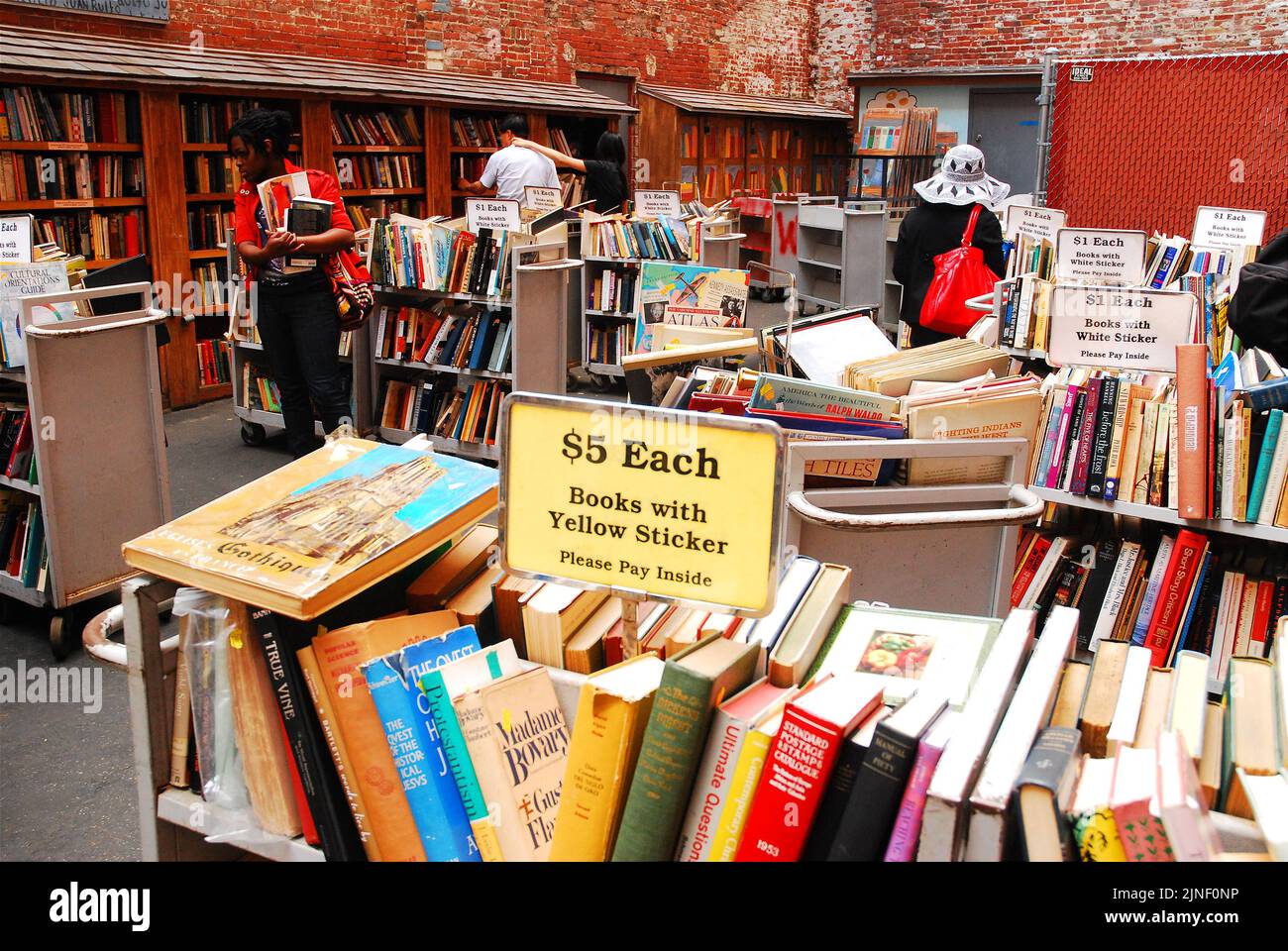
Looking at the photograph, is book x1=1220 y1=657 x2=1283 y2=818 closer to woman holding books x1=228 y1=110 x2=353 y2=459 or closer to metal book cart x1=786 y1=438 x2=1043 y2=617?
metal book cart x1=786 y1=438 x2=1043 y2=617

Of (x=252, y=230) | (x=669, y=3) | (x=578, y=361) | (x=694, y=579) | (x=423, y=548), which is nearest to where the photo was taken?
(x=694, y=579)

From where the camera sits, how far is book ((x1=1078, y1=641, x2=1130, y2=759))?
125 cm

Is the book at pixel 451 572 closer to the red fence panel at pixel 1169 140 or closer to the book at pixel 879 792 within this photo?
the book at pixel 879 792

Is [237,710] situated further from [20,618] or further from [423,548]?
[20,618]

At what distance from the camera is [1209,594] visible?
3371mm

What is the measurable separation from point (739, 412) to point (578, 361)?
5625 millimetres

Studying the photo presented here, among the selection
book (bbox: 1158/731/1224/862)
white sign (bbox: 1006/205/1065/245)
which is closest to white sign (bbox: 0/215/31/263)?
book (bbox: 1158/731/1224/862)

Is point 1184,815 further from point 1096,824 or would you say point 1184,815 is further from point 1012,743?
point 1012,743

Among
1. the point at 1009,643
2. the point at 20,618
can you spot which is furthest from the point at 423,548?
the point at 20,618

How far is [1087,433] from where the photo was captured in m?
3.36

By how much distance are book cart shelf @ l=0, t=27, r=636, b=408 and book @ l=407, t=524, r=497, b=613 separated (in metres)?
5.81

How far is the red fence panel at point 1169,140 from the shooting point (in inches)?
365

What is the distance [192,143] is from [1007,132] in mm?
11174
